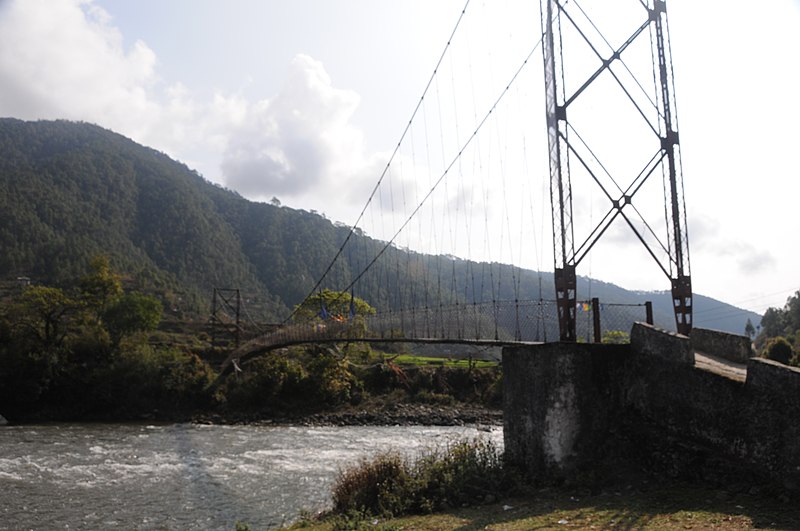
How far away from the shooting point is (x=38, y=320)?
3284cm

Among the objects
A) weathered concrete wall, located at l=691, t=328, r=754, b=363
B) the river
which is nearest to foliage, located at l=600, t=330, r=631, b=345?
weathered concrete wall, located at l=691, t=328, r=754, b=363

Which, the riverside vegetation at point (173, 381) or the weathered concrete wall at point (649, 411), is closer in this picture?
the weathered concrete wall at point (649, 411)

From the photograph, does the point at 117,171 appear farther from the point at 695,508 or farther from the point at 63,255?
the point at 695,508

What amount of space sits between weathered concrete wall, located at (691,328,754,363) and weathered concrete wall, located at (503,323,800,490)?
1.47 metres

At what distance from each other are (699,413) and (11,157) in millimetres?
119958

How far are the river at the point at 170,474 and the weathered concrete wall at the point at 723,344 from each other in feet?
20.4

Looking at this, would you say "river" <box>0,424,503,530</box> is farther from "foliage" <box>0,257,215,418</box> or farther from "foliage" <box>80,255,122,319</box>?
"foliage" <box>80,255,122,319</box>

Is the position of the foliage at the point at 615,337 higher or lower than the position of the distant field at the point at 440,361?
higher

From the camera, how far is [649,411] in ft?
22.2

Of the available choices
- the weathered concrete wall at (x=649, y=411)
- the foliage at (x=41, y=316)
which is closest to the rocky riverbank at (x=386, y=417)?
the foliage at (x=41, y=316)

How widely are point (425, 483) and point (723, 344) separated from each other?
4359 mm

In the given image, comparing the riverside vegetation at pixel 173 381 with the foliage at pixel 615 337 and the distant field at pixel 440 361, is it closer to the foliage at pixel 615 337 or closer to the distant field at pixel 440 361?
the distant field at pixel 440 361

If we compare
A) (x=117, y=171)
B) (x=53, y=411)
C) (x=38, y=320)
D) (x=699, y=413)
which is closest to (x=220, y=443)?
(x=53, y=411)

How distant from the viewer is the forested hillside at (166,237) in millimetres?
68812
